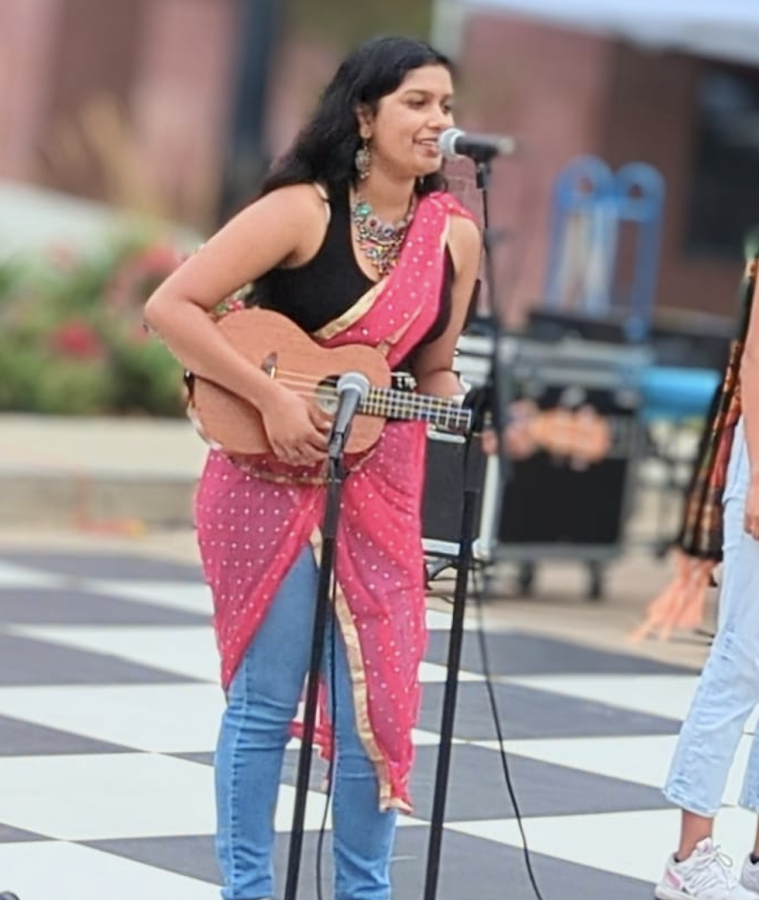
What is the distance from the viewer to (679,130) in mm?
22781

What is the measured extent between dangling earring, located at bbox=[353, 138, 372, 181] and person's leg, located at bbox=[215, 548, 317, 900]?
71 cm

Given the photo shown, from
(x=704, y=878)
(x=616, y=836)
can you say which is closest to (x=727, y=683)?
(x=704, y=878)

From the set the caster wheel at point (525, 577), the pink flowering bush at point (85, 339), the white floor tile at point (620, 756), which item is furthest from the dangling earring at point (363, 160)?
the pink flowering bush at point (85, 339)

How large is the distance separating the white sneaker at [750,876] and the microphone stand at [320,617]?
4.62ft

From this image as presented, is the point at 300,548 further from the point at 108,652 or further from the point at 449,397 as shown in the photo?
the point at 108,652

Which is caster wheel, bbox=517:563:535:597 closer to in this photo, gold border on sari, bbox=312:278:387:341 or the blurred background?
the blurred background

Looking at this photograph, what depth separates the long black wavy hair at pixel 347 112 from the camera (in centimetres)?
488

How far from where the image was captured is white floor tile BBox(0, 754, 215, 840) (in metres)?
5.90

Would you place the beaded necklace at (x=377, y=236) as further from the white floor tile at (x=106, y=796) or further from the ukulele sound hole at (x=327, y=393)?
the white floor tile at (x=106, y=796)

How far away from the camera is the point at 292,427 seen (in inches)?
185

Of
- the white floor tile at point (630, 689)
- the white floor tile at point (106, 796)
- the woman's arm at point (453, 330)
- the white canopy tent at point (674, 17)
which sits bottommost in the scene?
the white floor tile at point (106, 796)

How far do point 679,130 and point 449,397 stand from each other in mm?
18167

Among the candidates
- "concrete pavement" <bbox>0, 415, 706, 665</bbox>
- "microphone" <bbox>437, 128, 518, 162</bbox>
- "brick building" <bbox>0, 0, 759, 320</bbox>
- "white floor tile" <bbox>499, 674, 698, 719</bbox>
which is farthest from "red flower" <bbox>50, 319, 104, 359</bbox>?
"white floor tile" <bbox>499, 674, 698, 719</bbox>

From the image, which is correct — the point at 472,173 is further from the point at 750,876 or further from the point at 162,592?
the point at 162,592
